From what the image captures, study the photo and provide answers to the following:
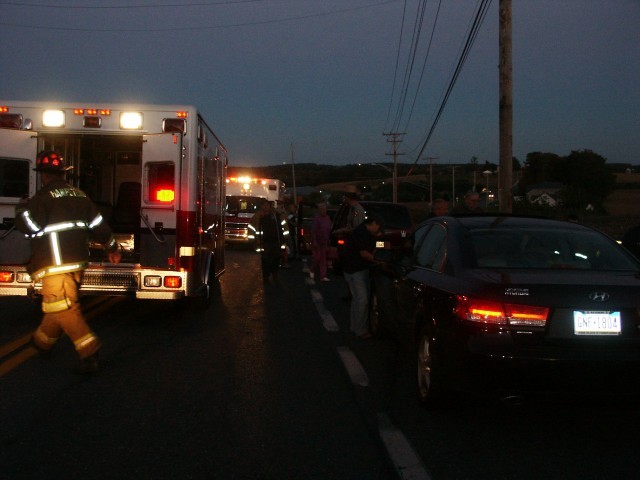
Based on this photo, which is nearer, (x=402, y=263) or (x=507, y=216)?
(x=507, y=216)

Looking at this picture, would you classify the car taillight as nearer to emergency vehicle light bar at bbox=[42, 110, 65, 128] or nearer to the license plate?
the license plate

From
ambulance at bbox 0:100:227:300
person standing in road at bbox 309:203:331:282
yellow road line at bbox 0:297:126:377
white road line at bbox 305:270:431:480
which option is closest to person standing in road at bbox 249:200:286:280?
person standing in road at bbox 309:203:331:282

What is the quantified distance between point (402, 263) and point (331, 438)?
8.49ft

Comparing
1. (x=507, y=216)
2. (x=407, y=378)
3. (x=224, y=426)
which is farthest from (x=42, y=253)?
(x=507, y=216)

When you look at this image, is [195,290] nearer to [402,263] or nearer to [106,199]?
[402,263]

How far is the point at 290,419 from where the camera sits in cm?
565

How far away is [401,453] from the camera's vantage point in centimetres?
488

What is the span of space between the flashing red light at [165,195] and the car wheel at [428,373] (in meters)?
4.45

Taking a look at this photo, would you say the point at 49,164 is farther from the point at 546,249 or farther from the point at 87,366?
the point at 546,249

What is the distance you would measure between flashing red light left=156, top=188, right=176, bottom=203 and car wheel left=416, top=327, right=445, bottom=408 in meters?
4.45

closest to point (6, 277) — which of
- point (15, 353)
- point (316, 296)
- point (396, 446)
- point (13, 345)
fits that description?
point (13, 345)

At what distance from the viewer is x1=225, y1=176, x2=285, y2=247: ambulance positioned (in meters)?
26.3

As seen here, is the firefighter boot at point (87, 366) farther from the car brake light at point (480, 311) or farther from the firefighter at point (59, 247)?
the car brake light at point (480, 311)

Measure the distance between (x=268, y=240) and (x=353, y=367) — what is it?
27.6 feet
